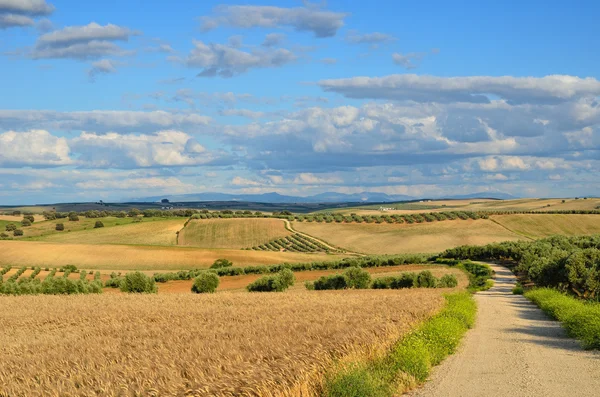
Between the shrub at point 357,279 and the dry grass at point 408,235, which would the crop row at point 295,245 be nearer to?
the dry grass at point 408,235

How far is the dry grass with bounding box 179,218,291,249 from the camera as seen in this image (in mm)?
126312

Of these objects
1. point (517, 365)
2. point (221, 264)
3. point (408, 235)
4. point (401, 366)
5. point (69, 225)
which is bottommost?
point (221, 264)

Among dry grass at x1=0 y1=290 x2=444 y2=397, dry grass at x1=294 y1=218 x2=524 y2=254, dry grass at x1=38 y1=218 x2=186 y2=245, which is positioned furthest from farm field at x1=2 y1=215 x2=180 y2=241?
dry grass at x1=0 y1=290 x2=444 y2=397

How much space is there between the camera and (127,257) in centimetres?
10006

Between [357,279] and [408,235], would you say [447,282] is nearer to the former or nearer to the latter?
[357,279]

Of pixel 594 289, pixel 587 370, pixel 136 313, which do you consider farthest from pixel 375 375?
pixel 594 289

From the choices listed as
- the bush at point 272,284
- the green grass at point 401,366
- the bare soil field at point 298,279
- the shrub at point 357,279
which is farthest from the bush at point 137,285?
the green grass at point 401,366

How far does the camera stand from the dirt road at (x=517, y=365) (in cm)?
1427

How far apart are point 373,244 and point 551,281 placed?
246 feet

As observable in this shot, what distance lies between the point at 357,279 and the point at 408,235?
6664 cm

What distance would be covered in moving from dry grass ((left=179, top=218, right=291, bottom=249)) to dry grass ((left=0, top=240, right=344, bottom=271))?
1950 centimetres

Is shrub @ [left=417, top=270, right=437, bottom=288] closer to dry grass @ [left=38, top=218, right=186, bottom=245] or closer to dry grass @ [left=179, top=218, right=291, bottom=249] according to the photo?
dry grass @ [left=179, top=218, right=291, bottom=249]

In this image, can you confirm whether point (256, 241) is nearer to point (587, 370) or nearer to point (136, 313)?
point (136, 313)

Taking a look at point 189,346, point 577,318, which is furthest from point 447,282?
point 189,346
